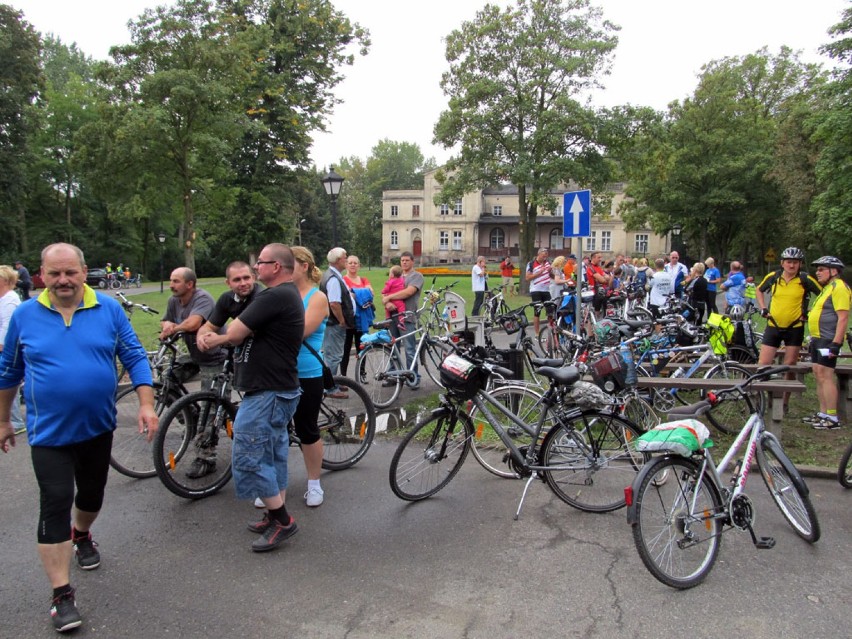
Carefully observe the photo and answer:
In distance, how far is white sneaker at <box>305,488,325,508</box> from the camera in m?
4.36

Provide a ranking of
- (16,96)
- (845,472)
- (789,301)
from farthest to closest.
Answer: (16,96)
(789,301)
(845,472)

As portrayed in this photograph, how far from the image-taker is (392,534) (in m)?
3.93

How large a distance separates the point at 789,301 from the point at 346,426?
5062mm

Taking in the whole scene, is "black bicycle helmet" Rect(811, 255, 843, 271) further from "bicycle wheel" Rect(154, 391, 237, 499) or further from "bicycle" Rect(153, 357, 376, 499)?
"bicycle wheel" Rect(154, 391, 237, 499)

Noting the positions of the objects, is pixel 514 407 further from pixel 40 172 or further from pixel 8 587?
pixel 40 172

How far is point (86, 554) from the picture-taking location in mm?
3502

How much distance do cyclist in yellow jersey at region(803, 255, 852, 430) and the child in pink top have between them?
4946mm

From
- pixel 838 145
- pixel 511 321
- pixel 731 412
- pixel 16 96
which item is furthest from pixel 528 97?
pixel 16 96

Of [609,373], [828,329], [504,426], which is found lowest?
[504,426]

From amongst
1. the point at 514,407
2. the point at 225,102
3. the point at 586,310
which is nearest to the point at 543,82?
the point at 225,102

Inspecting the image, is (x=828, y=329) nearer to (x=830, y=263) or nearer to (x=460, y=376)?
(x=830, y=263)

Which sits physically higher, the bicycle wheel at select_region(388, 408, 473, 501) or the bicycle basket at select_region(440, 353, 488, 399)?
the bicycle basket at select_region(440, 353, 488, 399)

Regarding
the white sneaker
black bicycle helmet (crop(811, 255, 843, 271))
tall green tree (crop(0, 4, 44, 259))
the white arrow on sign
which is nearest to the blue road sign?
the white arrow on sign

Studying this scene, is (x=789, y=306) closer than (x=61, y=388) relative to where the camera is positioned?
No
